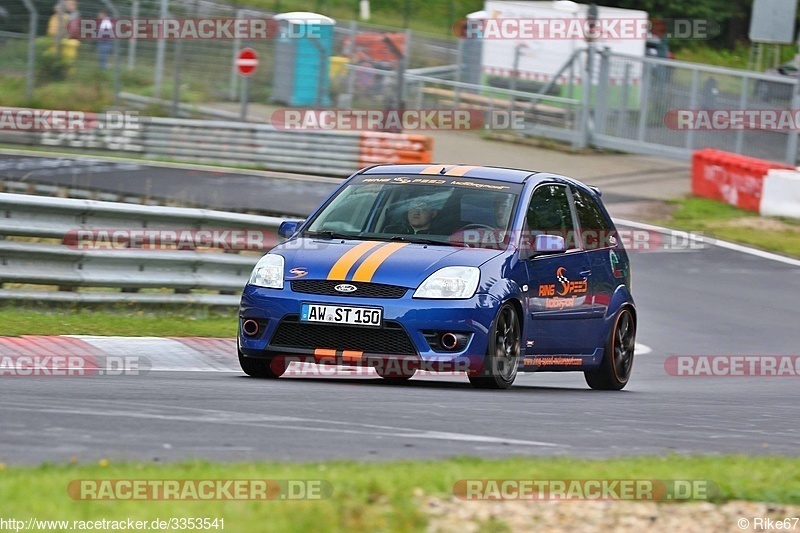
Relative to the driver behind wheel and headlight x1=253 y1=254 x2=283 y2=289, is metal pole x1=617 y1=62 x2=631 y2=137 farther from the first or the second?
headlight x1=253 y1=254 x2=283 y2=289

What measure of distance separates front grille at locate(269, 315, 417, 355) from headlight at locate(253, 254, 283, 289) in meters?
0.31

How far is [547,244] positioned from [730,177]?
15.7 meters

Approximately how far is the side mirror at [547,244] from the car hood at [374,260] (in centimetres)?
42

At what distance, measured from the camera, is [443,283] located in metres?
8.72

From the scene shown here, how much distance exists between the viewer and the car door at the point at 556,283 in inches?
376

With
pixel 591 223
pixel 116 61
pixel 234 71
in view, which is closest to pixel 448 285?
pixel 591 223

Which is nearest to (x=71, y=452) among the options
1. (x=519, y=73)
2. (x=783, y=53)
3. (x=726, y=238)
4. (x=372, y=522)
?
(x=372, y=522)

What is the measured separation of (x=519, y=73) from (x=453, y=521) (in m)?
28.1

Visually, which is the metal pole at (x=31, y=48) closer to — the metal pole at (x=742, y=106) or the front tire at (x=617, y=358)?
the metal pole at (x=742, y=106)

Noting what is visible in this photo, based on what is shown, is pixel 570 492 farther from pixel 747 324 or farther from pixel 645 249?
pixel 645 249

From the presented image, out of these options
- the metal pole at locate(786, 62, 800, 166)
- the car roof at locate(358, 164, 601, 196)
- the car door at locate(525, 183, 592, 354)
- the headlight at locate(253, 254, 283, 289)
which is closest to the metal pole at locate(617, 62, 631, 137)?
the metal pole at locate(786, 62, 800, 166)

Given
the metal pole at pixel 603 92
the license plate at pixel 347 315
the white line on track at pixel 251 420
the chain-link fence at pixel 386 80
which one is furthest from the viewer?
the metal pole at pixel 603 92

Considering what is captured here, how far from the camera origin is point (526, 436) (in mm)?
6773

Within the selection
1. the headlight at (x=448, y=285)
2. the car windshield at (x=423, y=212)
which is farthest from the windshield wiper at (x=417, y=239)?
the headlight at (x=448, y=285)
